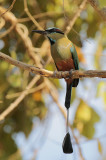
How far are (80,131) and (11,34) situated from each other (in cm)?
139

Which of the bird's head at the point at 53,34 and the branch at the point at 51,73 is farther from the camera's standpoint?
the bird's head at the point at 53,34

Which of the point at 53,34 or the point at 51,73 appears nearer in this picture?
the point at 51,73

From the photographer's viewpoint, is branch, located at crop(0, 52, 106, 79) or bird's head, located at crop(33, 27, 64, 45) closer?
branch, located at crop(0, 52, 106, 79)

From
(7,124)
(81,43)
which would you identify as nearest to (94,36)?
Answer: (81,43)

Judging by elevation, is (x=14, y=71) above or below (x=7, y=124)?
above

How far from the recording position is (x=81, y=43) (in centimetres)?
271

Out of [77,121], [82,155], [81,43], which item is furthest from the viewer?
[77,121]

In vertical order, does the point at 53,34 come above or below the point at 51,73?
above

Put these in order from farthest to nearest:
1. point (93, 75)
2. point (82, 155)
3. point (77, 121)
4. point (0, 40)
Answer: point (0, 40) → point (77, 121) → point (82, 155) → point (93, 75)

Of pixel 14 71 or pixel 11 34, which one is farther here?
pixel 11 34

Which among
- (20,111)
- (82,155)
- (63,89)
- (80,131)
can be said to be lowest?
(82,155)

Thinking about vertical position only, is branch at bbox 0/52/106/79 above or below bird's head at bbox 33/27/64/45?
below

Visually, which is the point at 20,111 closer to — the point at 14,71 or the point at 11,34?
the point at 14,71

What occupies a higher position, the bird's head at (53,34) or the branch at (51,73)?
the bird's head at (53,34)
